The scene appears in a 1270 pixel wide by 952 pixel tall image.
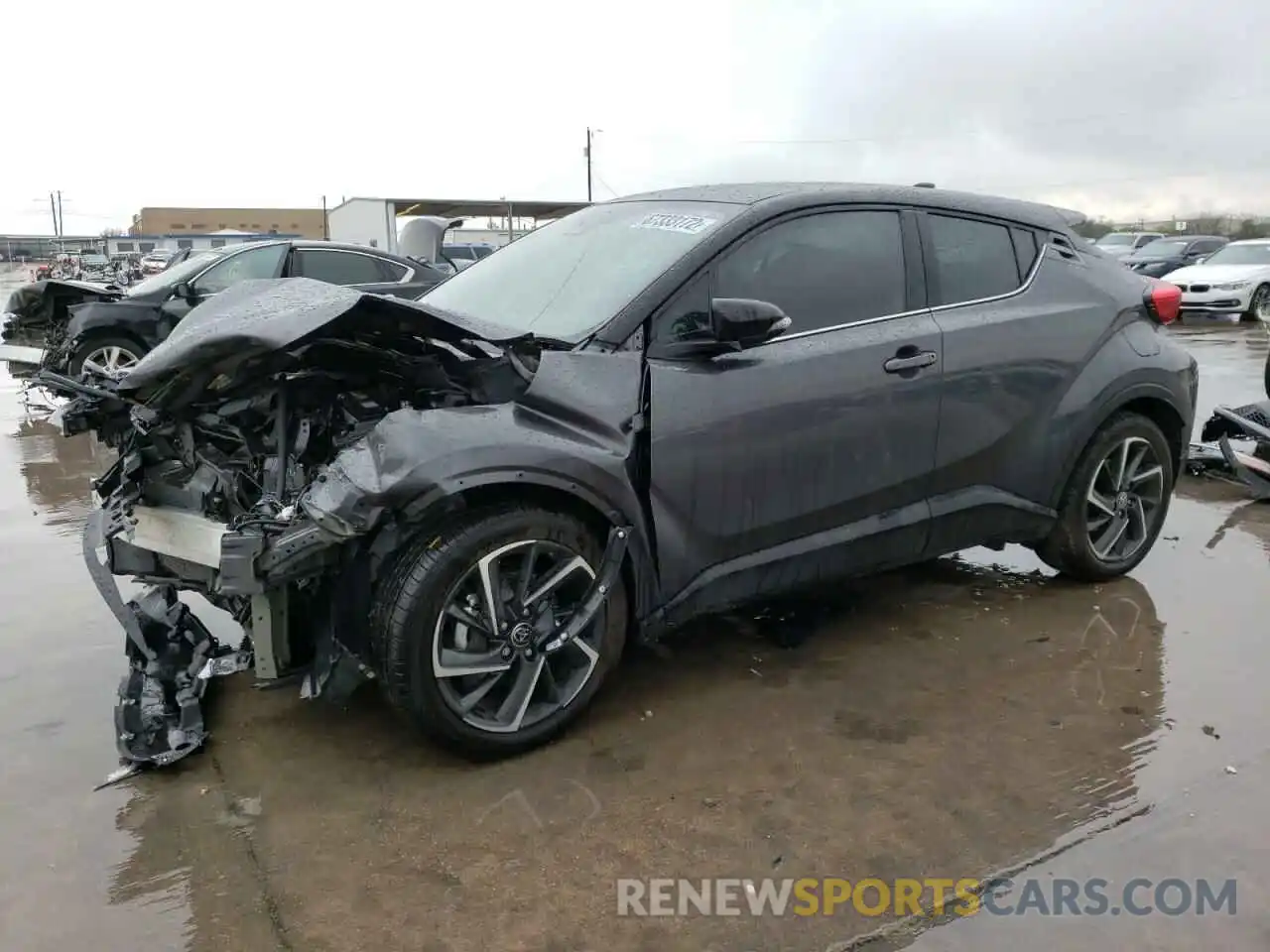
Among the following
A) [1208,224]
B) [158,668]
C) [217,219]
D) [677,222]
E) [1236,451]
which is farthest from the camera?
[217,219]

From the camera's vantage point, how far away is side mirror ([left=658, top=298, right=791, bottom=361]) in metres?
3.02

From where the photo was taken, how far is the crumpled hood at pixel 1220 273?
56.1 ft

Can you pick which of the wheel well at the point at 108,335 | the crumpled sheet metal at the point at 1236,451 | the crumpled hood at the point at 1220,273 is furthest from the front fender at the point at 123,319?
the crumpled hood at the point at 1220,273

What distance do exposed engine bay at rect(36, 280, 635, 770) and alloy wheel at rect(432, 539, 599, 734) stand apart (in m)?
0.25

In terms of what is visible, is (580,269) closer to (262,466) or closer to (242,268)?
(262,466)

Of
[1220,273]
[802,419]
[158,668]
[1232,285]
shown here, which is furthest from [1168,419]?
[1220,273]

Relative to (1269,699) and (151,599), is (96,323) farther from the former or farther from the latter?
(1269,699)

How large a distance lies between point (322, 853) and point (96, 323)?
28.4 ft

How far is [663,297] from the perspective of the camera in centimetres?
321

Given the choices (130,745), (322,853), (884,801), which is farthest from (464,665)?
(884,801)

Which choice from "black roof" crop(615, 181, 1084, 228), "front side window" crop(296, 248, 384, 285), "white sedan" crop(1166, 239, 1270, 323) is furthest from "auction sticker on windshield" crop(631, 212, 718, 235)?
"white sedan" crop(1166, 239, 1270, 323)

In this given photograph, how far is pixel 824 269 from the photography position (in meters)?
3.56

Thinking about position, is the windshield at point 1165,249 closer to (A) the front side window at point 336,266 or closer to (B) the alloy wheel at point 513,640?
(A) the front side window at point 336,266

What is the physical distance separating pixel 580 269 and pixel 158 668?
6.64ft
